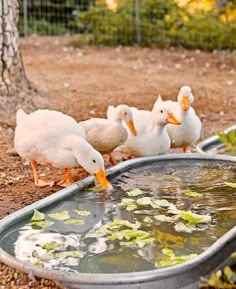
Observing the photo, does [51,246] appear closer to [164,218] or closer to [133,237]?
[133,237]

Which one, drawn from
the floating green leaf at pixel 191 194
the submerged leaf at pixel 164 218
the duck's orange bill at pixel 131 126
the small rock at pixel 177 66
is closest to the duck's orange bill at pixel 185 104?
the duck's orange bill at pixel 131 126

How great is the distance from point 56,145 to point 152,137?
76 cm

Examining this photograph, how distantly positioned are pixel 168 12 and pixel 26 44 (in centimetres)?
220

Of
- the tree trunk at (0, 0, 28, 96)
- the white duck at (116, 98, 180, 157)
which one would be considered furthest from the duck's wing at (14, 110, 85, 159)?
the tree trunk at (0, 0, 28, 96)

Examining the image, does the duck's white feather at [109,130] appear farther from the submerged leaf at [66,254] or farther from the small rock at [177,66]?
the small rock at [177,66]

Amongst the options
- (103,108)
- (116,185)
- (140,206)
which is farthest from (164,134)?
(103,108)

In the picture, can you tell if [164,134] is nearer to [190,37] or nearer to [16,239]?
[16,239]

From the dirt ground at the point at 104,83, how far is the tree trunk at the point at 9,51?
29cm

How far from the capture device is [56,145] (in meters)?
4.25

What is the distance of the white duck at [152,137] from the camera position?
15.6 feet

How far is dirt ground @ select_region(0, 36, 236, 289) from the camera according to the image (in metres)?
4.87

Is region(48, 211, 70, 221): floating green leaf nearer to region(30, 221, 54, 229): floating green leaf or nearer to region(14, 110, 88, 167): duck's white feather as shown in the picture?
region(30, 221, 54, 229): floating green leaf

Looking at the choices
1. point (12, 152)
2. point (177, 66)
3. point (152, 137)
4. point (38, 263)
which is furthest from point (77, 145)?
point (177, 66)

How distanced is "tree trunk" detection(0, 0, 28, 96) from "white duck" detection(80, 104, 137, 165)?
1.65m
